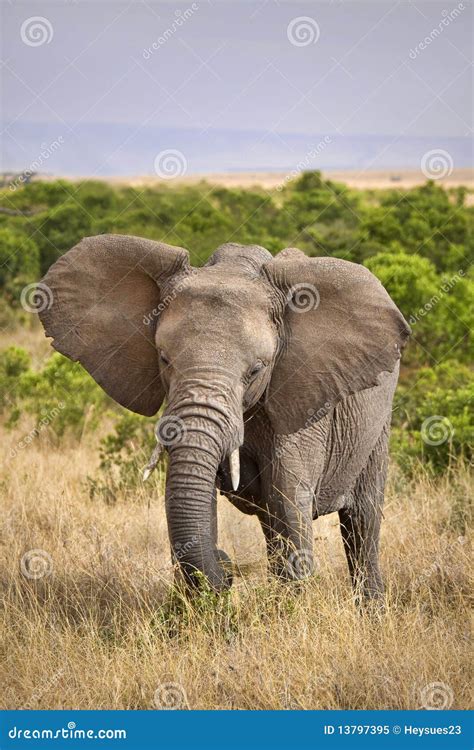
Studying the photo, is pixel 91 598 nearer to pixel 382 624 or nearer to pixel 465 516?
pixel 382 624

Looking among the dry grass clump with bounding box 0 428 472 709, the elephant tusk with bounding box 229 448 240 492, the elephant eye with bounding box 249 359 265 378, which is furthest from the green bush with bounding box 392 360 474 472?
the elephant tusk with bounding box 229 448 240 492

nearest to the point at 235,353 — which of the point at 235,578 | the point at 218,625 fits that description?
the point at 218,625

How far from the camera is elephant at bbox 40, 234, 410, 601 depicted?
5211 mm

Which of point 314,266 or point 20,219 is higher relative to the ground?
point 20,219

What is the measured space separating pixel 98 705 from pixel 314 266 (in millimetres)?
2381

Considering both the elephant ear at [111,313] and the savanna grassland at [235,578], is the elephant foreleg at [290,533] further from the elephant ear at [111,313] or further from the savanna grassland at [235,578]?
the elephant ear at [111,313]

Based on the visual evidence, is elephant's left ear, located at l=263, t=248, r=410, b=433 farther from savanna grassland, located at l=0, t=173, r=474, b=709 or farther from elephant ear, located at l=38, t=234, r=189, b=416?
savanna grassland, located at l=0, t=173, r=474, b=709

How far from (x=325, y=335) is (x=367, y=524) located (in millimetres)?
1682

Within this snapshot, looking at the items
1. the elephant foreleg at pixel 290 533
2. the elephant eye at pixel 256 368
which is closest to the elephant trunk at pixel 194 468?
the elephant eye at pixel 256 368

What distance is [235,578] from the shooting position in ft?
23.8

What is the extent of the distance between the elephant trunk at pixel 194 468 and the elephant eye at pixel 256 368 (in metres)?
0.32

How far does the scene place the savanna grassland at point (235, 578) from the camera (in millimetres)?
5422

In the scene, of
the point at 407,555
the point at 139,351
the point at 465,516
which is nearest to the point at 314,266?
the point at 139,351

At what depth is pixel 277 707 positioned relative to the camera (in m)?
5.24
